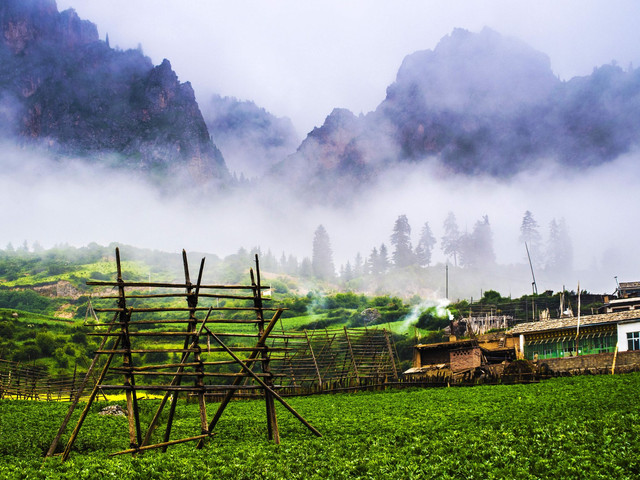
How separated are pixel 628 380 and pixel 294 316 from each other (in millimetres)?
87834

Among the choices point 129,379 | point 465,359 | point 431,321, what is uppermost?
point 129,379

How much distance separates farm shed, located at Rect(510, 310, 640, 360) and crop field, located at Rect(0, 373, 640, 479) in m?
18.5

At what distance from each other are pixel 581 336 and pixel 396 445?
1416 inches

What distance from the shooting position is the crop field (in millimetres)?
14203

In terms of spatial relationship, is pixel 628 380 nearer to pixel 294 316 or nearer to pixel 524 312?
pixel 524 312

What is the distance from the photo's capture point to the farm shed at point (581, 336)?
1768 inches

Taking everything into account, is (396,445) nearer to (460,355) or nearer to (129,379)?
(129,379)

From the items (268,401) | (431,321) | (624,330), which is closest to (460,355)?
(624,330)

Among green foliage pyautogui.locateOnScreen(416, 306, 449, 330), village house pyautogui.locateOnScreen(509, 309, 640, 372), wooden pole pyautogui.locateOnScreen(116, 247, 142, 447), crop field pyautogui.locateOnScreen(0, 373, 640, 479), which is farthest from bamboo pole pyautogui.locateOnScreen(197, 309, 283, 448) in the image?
green foliage pyautogui.locateOnScreen(416, 306, 449, 330)

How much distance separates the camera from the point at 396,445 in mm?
17938

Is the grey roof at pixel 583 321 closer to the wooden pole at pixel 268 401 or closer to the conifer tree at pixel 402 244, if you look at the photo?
the wooden pole at pixel 268 401

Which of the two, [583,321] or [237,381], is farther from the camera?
[583,321]

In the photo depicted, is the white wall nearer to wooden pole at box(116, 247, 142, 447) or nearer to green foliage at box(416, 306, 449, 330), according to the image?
wooden pole at box(116, 247, 142, 447)

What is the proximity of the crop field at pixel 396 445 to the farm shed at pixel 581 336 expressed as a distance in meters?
18.5
